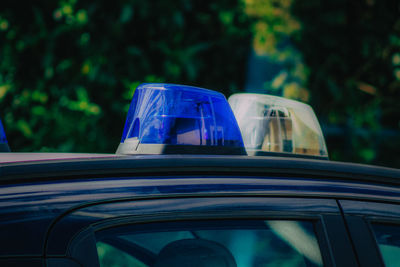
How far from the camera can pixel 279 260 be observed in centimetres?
112

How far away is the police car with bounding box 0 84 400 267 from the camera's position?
3.02 feet

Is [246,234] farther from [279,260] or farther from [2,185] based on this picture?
[2,185]

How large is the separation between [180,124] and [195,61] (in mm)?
3612

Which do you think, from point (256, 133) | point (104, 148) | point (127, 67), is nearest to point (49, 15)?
point (127, 67)

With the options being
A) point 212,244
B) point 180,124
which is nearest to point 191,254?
point 212,244

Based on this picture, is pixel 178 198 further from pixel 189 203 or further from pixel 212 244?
pixel 212 244

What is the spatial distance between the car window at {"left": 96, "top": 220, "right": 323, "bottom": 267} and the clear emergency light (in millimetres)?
392

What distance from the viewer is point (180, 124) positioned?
124cm

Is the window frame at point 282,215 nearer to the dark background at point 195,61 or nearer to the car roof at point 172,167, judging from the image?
the car roof at point 172,167

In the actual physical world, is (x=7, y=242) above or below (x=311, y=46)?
below

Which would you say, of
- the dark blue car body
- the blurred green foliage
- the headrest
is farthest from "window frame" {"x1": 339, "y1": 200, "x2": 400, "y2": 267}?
the blurred green foliage

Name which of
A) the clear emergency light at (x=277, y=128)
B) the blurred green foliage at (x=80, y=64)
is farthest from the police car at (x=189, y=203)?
the blurred green foliage at (x=80, y=64)

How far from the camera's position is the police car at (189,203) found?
36.3 inches

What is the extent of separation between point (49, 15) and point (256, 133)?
369 centimetres
